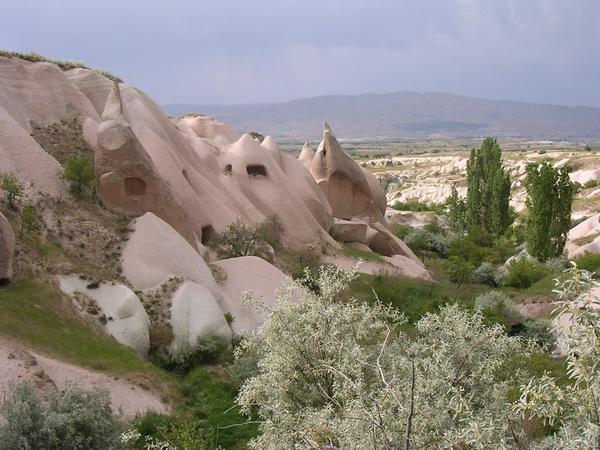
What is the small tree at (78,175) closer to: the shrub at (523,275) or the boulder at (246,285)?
the boulder at (246,285)

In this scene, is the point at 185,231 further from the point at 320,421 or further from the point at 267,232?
the point at 320,421

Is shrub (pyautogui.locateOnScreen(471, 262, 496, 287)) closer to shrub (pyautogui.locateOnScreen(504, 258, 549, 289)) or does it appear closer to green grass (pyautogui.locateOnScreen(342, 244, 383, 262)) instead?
shrub (pyautogui.locateOnScreen(504, 258, 549, 289))

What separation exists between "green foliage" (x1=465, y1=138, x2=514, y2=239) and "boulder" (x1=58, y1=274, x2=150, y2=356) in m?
29.2

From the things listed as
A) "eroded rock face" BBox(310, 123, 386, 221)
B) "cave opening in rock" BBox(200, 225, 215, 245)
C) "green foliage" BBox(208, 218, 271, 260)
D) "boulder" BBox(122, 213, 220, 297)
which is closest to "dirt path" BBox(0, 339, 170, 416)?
"boulder" BBox(122, 213, 220, 297)

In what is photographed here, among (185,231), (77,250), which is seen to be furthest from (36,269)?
(185,231)

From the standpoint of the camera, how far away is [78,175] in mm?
17531

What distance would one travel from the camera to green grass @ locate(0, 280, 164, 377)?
40.7 feet

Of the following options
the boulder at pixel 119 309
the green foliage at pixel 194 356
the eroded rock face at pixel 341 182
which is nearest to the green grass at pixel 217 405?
the green foliage at pixel 194 356

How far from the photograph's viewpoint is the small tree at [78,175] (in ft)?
57.2

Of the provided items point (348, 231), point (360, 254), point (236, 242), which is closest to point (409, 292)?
point (360, 254)

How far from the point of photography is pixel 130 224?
688 inches

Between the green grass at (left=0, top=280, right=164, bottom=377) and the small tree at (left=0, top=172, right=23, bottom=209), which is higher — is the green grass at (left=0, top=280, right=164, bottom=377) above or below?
below

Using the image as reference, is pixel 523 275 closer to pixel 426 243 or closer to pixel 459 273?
pixel 459 273

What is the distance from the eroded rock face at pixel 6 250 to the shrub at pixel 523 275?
66.9 ft
